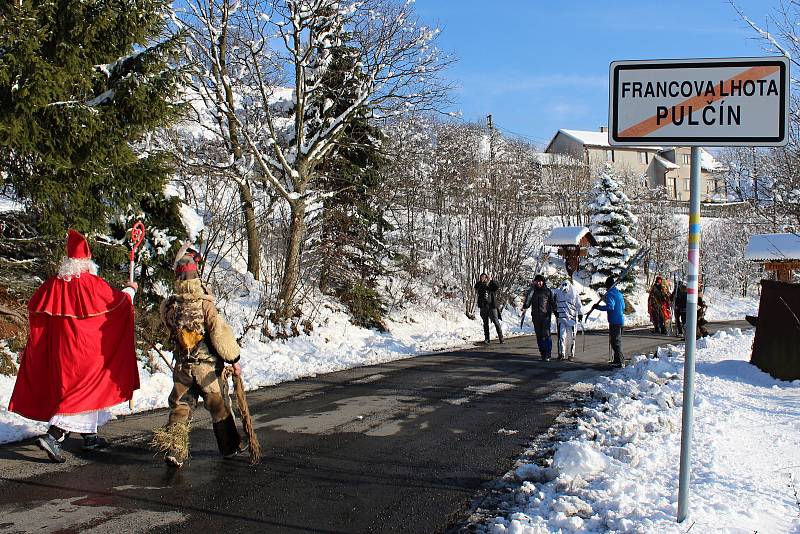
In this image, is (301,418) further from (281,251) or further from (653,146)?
(281,251)

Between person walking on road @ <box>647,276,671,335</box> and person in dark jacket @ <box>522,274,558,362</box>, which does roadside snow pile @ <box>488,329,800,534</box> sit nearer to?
person in dark jacket @ <box>522,274,558,362</box>

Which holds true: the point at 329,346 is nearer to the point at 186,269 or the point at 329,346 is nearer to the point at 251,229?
the point at 251,229

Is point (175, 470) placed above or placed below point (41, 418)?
below

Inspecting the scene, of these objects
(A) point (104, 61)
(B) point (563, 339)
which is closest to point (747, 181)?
(B) point (563, 339)

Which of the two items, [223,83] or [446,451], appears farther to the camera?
[223,83]

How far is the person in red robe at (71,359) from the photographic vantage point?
248 inches

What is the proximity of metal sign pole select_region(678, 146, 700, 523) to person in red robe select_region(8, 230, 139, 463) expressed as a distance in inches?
210

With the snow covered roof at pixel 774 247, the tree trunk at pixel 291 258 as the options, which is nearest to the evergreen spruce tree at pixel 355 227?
the tree trunk at pixel 291 258

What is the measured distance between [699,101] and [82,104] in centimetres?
793

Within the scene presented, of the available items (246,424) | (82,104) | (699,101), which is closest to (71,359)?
(246,424)

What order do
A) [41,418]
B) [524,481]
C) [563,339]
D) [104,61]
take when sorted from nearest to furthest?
[524,481], [41,418], [104,61], [563,339]

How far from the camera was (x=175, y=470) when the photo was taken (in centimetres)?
592

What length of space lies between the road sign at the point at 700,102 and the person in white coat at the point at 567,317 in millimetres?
10932

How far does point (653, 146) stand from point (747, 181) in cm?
1421
